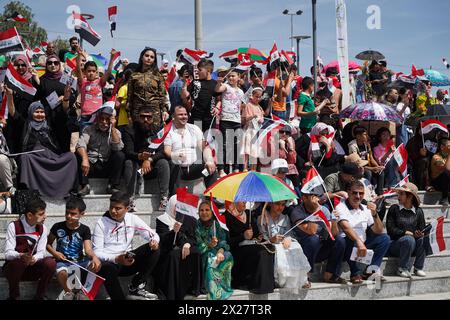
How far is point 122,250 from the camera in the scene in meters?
7.44

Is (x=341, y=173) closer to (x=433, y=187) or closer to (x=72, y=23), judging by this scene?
(x=433, y=187)

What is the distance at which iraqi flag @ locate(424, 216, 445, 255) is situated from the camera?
30.9 ft

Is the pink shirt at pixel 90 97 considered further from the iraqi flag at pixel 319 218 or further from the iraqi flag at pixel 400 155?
the iraqi flag at pixel 400 155

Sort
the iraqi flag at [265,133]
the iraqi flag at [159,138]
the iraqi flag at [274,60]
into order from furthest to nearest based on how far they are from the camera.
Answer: the iraqi flag at [274,60]
the iraqi flag at [265,133]
the iraqi flag at [159,138]

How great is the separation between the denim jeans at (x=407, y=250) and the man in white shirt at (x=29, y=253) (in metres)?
4.77

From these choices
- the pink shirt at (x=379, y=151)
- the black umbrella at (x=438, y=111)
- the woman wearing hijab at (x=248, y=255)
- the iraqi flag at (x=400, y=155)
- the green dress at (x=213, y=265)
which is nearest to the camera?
the green dress at (x=213, y=265)

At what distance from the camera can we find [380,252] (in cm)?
897

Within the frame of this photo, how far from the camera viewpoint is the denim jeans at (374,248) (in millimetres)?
8852

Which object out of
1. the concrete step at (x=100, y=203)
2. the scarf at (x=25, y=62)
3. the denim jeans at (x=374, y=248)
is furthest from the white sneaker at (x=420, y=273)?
the scarf at (x=25, y=62)

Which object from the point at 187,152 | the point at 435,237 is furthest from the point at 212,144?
the point at 435,237

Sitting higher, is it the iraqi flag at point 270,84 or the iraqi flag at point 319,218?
the iraqi flag at point 270,84

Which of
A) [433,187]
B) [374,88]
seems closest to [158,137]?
[433,187]
